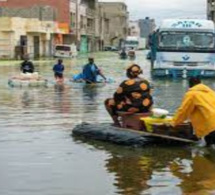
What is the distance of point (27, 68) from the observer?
30719 millimetres

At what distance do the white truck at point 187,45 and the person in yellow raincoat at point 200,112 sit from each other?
75.2 ft

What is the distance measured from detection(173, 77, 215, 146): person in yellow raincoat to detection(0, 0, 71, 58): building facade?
62.3 metres

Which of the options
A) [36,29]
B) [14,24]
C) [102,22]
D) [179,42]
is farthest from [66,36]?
[179,42]

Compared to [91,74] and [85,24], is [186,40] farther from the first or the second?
[85,24]

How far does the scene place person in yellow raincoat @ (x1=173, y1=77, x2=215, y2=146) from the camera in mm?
11125

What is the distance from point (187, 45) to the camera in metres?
34.4

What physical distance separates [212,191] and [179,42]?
26.3 meters

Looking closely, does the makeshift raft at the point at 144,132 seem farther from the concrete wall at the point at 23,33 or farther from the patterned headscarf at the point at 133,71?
the concrete wall at the point at 23,33

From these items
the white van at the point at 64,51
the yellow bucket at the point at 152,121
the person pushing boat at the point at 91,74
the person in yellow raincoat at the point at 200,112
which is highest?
the person in yellow raincoat at the point at 200,112

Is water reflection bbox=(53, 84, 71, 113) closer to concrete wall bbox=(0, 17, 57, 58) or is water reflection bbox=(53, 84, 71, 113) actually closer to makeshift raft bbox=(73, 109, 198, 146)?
makeshift raft bbox=(73, 109, 198, 146)

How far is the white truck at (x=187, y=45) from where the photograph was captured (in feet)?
112

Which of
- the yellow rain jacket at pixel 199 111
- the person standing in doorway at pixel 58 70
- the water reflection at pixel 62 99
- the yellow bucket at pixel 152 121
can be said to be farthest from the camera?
the person standing in doorway at pixel 58 70

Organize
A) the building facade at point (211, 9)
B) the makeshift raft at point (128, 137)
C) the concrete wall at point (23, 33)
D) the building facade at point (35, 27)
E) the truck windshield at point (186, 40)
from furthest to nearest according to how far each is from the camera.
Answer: the building facade at point (211, 9) → the building facade at point (35, 27) → the concrete wall at point (23, 33) → the truck windshield at point (186, 40) → the makeshift raft at point (128, 137)

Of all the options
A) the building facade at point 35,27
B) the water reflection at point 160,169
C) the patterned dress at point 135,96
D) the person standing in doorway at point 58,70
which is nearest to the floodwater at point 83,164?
the water reflection at point 160,169
